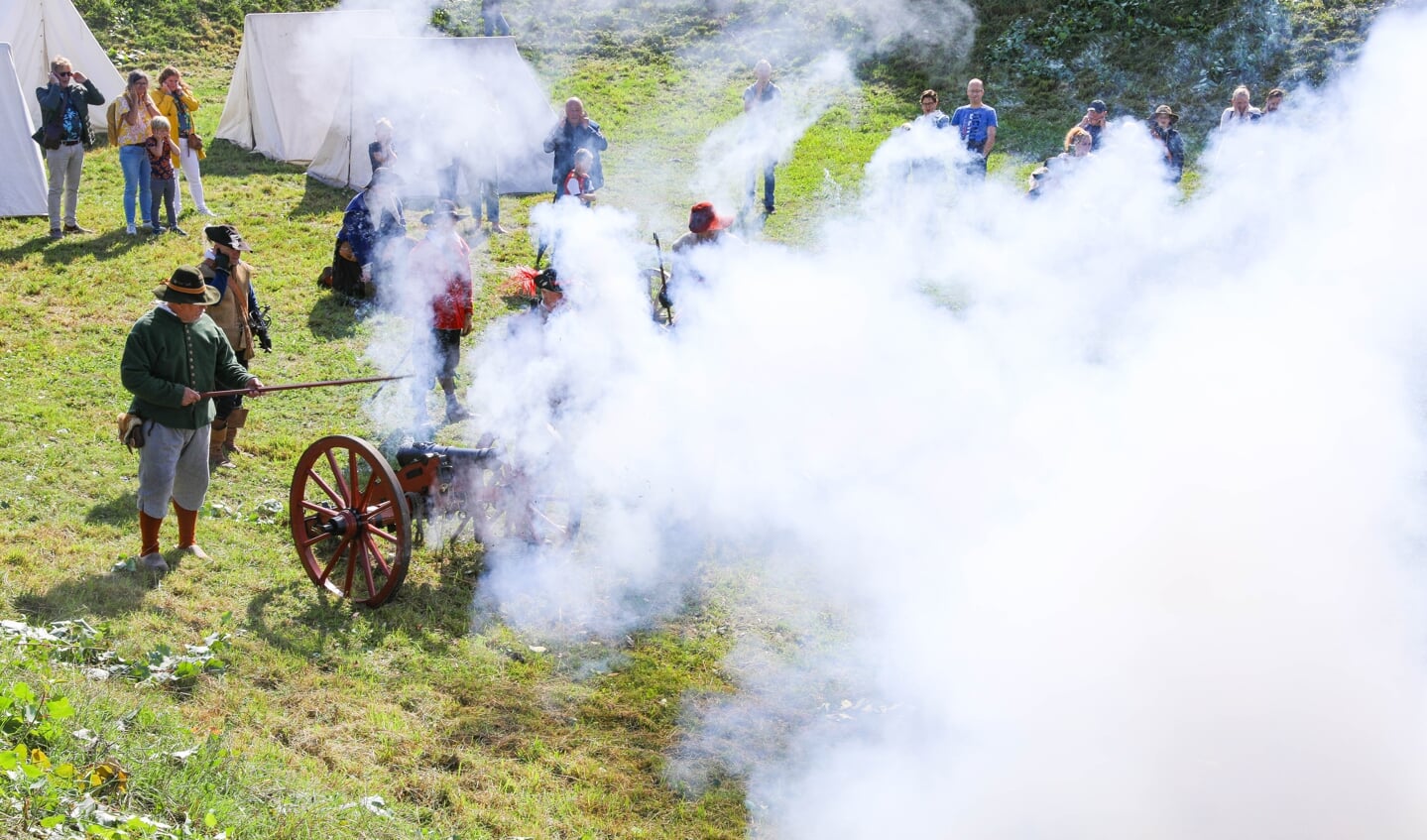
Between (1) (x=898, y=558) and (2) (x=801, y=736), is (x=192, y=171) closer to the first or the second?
(1) (x=898, y=558)

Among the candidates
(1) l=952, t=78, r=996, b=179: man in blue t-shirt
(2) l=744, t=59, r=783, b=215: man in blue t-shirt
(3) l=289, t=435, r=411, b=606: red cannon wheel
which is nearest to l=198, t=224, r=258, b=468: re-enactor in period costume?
(3) l=289, t=435, r=411, b=606: red cannon wheel

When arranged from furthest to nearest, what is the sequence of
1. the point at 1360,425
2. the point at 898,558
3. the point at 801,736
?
1. the point at 1360,425
2. the point at 898,558
3. the point at 801,736

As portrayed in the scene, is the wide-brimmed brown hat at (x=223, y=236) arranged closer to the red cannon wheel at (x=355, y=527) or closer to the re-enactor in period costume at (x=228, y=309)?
the re-enactor in period costume at (x=228, y=309)

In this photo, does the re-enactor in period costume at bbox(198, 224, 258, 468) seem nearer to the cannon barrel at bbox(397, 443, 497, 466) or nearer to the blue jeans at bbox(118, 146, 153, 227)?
the cannon barrel at bbox(397, 443, 497, 466)

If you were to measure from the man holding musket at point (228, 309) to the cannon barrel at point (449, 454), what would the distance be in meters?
1.16

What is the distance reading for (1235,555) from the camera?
20.0 ft

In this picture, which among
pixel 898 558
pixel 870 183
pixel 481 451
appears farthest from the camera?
pixel 870 183

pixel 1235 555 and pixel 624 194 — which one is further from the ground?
pixel 624 194

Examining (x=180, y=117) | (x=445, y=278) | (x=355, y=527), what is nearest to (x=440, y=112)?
(x=180, y=117)

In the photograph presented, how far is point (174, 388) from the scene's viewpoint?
5289 millimetres

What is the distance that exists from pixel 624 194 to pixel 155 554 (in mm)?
7447

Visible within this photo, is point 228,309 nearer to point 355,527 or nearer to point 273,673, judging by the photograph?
point 355,527

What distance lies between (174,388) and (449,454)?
1.30 meters

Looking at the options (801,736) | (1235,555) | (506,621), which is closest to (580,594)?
(506,621)
